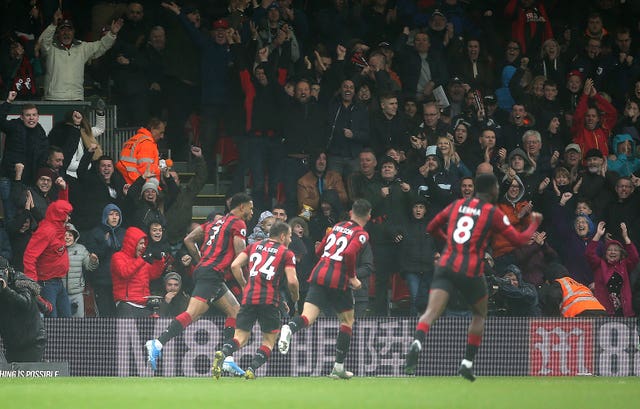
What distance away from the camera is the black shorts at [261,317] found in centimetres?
1481

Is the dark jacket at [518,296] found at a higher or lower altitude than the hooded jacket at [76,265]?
lower

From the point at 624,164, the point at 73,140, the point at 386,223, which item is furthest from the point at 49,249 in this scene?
the point at 624,164

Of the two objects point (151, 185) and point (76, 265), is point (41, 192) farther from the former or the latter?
point (151, 185)

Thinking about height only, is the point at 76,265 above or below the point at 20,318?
above

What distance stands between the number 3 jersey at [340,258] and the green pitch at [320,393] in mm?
1162

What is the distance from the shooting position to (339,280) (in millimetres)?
14766

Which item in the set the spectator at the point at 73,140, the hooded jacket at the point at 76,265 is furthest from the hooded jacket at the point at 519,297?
the spectator at the point at 73,140

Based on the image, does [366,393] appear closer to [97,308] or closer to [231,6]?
[97,308]

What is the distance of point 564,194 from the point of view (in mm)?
18859

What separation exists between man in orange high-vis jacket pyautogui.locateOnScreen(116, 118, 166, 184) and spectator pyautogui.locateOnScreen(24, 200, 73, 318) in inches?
77.4

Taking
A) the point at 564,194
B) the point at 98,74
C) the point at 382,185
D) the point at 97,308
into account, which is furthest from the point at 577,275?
the point at 98,74

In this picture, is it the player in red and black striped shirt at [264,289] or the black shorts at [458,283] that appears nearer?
the black shorts at [458,283]

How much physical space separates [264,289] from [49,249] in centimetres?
348

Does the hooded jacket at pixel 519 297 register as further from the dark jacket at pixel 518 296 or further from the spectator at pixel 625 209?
the spectator at pixel 625 209
